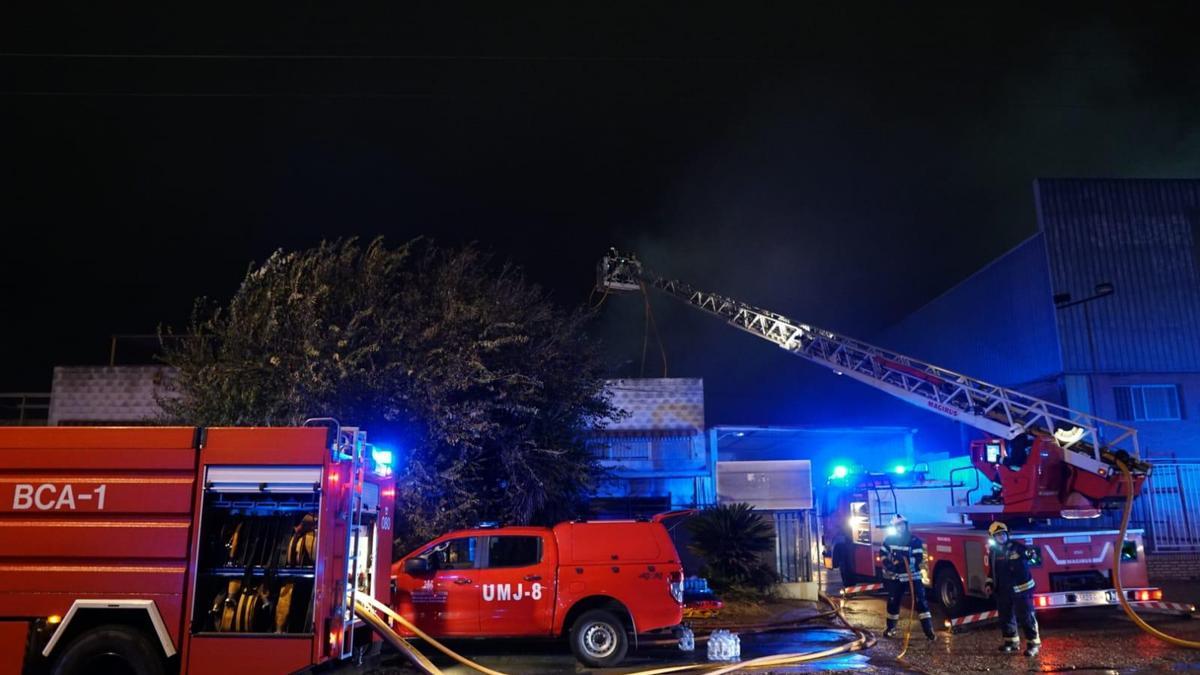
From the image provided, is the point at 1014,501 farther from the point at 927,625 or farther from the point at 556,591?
the point at 556,591

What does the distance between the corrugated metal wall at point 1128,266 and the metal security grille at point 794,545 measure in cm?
989

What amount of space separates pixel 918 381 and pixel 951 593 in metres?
5.54

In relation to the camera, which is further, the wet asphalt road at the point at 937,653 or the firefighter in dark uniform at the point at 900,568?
the firefighter in dark uniform at the point at 900,568

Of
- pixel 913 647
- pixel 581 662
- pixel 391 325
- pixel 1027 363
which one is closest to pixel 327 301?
pixel 391 325

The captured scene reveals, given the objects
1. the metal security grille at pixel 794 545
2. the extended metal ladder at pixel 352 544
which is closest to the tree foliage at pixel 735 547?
the metal security grille at pixel 794 545

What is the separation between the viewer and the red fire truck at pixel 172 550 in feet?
22.4

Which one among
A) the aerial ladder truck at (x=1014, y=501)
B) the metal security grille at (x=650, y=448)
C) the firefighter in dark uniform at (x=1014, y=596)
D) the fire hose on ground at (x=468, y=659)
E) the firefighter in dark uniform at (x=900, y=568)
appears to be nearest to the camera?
the fire hose on ground at (x=468, y=659)

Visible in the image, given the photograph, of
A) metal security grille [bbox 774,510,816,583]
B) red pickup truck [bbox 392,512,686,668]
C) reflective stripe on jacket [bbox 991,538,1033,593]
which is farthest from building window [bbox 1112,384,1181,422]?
red pickup truck [bbox 392,512,686,668]

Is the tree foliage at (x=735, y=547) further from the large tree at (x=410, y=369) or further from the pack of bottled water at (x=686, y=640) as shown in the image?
the pack of bottled water at (x=686, y=640)

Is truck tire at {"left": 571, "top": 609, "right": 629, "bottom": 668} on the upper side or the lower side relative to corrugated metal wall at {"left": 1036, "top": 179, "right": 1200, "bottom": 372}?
lower

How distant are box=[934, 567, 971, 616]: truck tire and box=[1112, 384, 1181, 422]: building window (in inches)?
424

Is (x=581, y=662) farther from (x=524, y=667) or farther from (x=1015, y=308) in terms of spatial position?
(x=1015, y=308)

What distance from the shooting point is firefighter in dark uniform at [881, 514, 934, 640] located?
1144cm

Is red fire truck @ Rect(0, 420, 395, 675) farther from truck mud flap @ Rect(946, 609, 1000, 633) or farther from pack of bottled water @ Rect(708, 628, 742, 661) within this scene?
truck mud flap @ Rect(946, 609, 1000, 633)
